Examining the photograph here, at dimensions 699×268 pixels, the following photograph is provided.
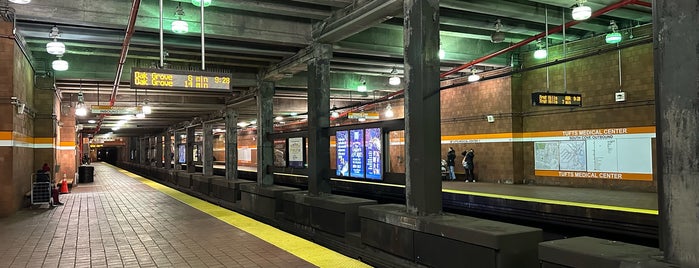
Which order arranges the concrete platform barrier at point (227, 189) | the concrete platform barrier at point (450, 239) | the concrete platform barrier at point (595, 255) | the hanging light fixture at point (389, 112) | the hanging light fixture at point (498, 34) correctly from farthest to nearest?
the hanging light fixture at point (389, 112) < the concrete platform barrier at point (227, 189) < the hanging light fixture at point (498, 34) < the concrete platform barrier at point (450, 239) < the concrete platform barrier at point (595, 255)

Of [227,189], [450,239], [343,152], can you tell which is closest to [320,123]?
[343,152]

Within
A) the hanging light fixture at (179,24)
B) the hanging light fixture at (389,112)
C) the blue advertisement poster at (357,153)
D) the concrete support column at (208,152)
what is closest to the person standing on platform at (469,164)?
the hanging light fixture at (389,112)

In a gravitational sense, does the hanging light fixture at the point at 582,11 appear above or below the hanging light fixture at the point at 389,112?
above

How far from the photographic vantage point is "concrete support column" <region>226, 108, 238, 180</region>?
18672mm

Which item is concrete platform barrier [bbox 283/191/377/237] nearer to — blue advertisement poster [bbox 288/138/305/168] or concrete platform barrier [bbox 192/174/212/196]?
blue advertisement poster [bbox 288/138/305/168]

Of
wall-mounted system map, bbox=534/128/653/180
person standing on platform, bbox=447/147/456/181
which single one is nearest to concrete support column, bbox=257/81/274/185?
person standing on platform, bbox=447/147/456/181

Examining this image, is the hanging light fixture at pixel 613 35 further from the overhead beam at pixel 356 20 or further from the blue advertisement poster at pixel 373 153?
the blue advertisement poster at pixel 373 153

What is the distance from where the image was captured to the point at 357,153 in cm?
1041

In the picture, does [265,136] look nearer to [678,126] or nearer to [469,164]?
[469,164]

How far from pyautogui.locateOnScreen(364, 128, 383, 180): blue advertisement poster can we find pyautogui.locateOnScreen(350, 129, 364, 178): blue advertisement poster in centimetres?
17

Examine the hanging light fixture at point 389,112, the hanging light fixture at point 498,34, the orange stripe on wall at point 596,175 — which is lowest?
the orange stripe on wall at point 596,175

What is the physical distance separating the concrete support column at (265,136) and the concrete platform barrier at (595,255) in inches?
411

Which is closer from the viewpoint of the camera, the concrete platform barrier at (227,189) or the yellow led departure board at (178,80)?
the yellow led departure board at (178,80)

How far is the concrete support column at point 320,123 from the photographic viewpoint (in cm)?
1095
